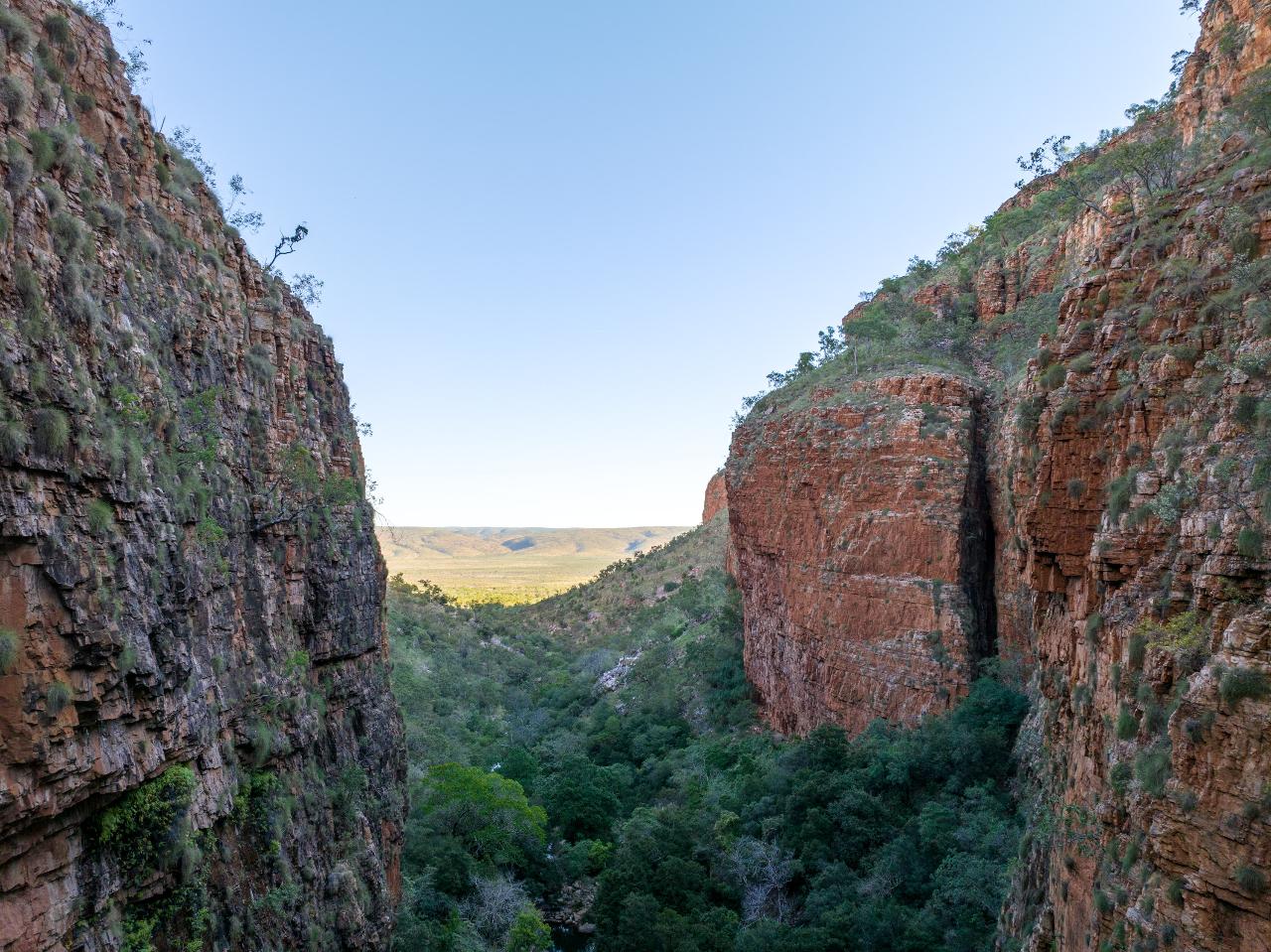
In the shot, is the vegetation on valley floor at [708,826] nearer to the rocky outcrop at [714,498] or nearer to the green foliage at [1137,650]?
the green foliage at [1137,650]

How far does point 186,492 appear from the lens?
13.9 metres

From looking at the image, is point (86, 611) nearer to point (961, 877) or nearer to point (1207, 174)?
point (1207, 174)

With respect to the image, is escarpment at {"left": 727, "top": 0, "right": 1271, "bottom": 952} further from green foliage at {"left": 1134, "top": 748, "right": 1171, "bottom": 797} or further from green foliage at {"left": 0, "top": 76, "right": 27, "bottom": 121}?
green foliage at {"left": 0, "top": 76, "right": 27, "bottom": 121}

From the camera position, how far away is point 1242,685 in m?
8.77

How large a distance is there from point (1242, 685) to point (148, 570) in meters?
13.9

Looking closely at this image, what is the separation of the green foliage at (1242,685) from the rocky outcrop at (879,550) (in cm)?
2369

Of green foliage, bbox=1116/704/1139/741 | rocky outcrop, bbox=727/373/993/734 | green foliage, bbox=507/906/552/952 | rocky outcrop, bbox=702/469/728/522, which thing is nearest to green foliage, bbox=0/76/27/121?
green foliage, bbox=1116/704/1139/741

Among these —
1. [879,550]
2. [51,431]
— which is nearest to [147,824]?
[51,431]

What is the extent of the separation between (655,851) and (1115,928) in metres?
22.5

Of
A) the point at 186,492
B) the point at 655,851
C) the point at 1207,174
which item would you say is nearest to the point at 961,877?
the point at 655,851

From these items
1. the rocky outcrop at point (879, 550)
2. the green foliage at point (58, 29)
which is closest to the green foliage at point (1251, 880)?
the green foliage at point (58, 29)

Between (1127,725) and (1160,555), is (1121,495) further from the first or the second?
(1127,725)

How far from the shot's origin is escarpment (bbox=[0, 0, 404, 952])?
9602mm

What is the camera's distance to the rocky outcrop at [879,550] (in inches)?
1275
